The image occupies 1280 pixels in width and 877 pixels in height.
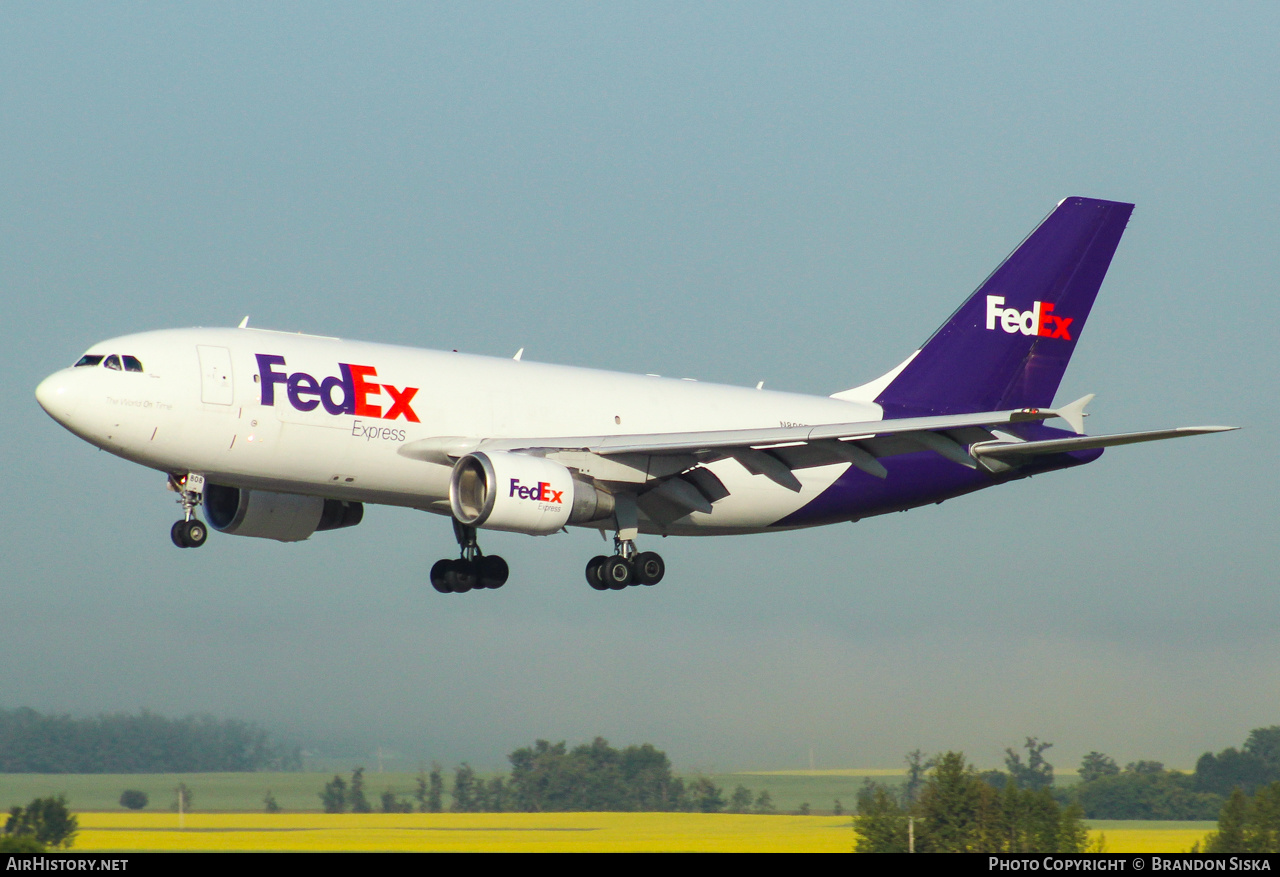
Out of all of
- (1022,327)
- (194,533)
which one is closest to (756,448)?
(1022,327)

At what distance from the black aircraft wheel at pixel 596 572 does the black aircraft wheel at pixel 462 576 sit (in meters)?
3.41

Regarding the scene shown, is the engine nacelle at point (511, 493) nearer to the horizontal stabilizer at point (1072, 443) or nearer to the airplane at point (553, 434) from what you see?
the airplane at point (553, 434)

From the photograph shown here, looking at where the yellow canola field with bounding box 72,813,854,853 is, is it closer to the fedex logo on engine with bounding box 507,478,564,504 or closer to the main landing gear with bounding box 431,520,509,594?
the main landing gear with bounding box 431,520,509,594

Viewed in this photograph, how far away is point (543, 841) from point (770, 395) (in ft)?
35.8

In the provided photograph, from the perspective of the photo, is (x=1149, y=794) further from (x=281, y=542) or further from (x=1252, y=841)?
(x=281, y=542)

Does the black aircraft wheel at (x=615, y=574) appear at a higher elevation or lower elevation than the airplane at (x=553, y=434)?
lower

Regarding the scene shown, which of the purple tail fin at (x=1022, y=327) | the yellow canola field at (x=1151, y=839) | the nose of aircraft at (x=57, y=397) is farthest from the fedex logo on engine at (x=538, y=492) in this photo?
the yellow canola field at (x=1151, y=839)

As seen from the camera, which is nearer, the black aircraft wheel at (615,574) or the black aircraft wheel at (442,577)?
the black aircraft wheel at (615,574)

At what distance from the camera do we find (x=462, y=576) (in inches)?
1415

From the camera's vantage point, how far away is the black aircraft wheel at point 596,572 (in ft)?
110

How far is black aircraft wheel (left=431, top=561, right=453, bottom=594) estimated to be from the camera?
36031 mm

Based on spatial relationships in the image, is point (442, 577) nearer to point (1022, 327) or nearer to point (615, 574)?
point (615, 574)

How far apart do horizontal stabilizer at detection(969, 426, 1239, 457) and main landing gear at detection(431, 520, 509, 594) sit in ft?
34.9

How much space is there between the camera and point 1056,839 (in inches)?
1443
